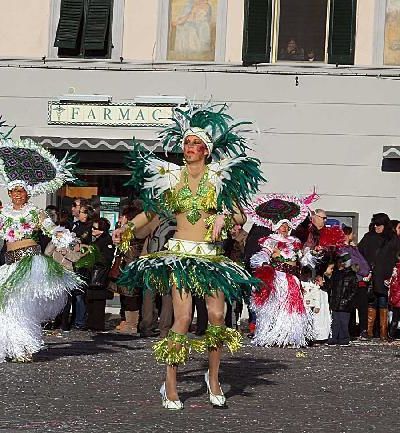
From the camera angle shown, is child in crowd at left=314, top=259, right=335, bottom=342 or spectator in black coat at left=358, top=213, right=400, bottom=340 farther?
spectator in black coat at left=358, top=213, right=400, bottom=340

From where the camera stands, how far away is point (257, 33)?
69.9 ft

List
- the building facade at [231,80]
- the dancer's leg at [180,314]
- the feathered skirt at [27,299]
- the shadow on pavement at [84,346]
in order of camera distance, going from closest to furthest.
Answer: the dancer's leg at [180,314] → the feathered skirt at [27,299] → the shadow on pavement at [84,346] → the building facade at [231,80]

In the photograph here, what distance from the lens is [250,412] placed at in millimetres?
9852

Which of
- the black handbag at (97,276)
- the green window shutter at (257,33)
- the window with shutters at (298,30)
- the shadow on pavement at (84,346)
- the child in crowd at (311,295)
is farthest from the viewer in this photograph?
the window with shutters at (298,30)

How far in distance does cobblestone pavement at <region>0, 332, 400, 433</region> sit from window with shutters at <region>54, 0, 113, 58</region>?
7.45 metres

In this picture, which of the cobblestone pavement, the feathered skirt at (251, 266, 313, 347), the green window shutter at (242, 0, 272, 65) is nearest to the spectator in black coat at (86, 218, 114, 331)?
the cobblestone pavement

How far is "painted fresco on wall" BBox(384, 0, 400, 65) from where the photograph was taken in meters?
21.2

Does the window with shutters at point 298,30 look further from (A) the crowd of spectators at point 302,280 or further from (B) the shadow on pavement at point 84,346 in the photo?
(B) the shadow on pavement at point 84,346

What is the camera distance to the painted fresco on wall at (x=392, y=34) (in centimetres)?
2116

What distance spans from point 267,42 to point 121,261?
530 cm

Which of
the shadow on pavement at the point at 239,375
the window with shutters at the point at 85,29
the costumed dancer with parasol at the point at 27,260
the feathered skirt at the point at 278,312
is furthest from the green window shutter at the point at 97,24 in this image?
the shadow on pavement at the point at 239,375

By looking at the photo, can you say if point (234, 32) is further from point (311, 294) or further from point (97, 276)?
point (311, 294)

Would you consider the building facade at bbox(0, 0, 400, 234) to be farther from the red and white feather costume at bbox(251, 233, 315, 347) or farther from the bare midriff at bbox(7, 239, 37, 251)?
the bare midriff at bbox(7, 239, 37, 251)

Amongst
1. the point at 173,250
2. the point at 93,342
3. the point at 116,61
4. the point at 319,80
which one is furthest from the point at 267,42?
the point at 173,250
